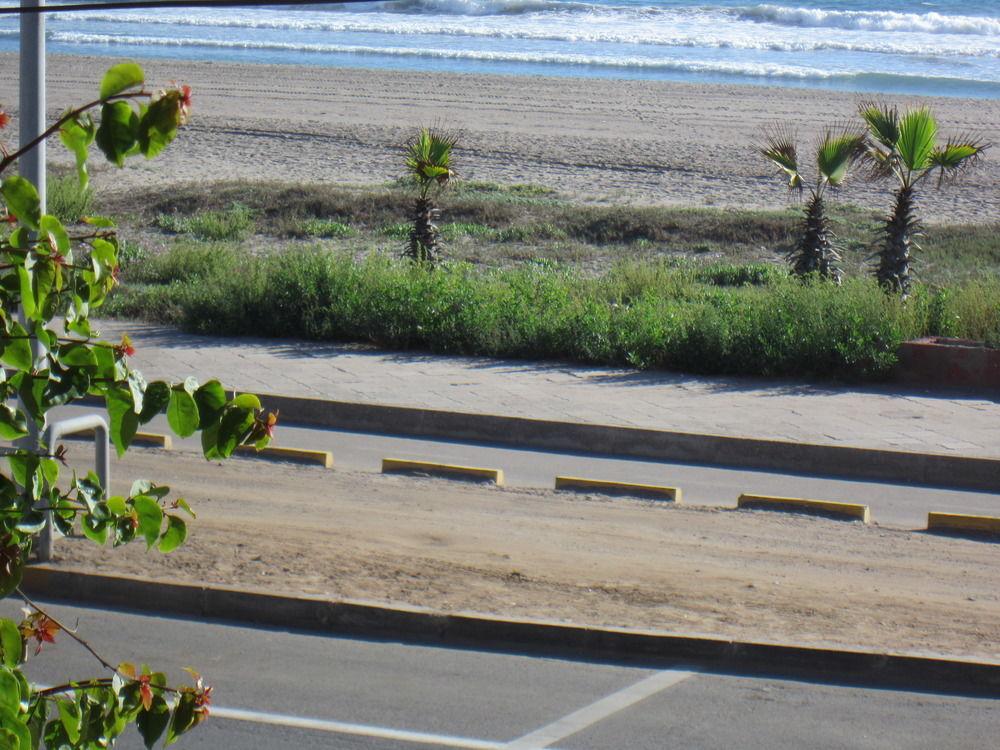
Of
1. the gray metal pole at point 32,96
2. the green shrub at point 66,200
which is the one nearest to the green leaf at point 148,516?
the gray metal pole at point 32,96

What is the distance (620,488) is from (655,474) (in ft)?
3.18

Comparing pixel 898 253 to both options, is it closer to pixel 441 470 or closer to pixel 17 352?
pixel 441 470

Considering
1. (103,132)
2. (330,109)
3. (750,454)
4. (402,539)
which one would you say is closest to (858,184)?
(330,109)

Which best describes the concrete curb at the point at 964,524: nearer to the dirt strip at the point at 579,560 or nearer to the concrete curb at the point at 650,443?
the dirt strip at the point at 579,560

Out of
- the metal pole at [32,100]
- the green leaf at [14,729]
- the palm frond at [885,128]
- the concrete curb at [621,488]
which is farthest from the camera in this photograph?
the palm frond at [885,128]

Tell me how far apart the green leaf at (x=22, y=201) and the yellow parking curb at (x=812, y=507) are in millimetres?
7568

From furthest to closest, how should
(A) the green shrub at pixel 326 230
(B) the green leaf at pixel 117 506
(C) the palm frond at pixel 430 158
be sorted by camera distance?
1. (A) the green shrub at pixel 326 230
2. (C) the palm frond at pixel 430 158
3. (B) the green leaf at pixel 117 506

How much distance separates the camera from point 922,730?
18.9 feet

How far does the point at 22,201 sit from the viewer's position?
246 centimetres

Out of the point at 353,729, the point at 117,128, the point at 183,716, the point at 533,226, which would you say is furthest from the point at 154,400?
the point at 533,226

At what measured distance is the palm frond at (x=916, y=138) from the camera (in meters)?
14.9

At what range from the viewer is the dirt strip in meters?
6.90

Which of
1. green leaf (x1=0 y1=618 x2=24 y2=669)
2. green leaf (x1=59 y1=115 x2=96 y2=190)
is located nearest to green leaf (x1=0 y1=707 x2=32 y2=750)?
green leaf (x1=0 y1=618 x2=24 y2=669)

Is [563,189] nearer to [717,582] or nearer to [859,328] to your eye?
[859,328]
